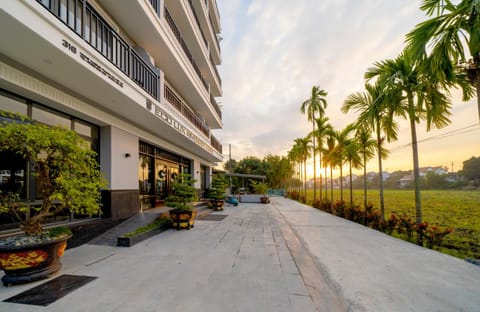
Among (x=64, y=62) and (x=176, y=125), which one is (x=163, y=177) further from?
(x=64, y=62)

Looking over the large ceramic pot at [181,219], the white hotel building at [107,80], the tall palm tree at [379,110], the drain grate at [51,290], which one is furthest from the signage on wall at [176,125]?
the tall palm tree at [379,110]

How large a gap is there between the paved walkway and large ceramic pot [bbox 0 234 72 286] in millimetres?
134

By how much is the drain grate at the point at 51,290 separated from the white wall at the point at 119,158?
3671 mm

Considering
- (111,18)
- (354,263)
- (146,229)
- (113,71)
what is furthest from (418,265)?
(111,18)

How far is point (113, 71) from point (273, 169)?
35255mm

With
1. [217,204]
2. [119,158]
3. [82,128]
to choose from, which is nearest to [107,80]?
[82,128]

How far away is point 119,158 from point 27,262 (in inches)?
170

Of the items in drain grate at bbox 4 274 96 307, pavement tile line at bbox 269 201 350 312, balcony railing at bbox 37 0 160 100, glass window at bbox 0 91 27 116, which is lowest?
pavement tile line at bbox 269 201 350 312

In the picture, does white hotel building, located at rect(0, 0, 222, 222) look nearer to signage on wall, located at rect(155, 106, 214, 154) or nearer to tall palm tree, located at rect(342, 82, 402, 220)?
signage on wall, located at rect(155, 106, 214, 154)

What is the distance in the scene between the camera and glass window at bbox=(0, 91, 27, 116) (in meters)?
4.29

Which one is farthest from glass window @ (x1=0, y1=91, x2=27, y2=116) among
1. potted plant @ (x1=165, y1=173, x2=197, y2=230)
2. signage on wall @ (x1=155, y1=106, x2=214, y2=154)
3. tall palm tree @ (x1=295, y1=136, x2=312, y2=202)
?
tall palm tree @ (x1=295, y1=136, x2=312, y2=202)

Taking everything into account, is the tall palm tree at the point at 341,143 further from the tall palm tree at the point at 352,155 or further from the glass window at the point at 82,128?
the glass window at the point at 82,128

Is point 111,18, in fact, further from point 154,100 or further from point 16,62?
point 16,62

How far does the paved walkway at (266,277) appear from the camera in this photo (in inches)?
104
